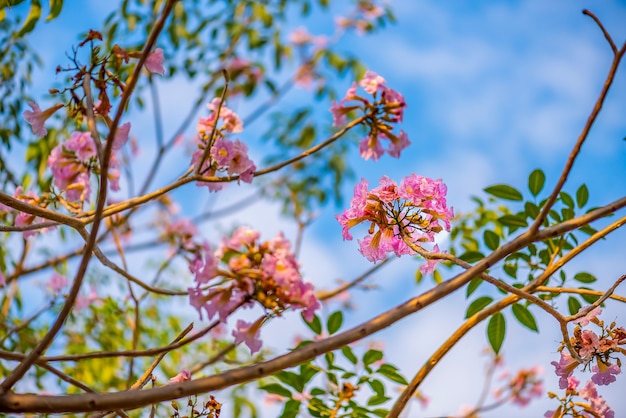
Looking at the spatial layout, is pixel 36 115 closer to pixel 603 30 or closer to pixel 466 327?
pixel 466 327

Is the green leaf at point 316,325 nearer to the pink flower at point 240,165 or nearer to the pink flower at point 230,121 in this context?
the pink flower at point 240,165

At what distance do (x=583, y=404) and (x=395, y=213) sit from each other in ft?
2.56

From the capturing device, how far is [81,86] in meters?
1.86

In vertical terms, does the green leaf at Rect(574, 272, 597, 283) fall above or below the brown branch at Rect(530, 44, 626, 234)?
above

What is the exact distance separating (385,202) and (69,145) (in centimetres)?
110

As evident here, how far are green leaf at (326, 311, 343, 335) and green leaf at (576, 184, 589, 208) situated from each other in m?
0.83

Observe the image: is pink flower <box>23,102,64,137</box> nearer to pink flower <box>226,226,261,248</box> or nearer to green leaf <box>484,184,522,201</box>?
pink flower <box>226,226,261,248</box>

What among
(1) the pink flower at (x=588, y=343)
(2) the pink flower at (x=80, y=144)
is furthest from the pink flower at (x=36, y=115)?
(1) the pink flower at (x=588, y=343)

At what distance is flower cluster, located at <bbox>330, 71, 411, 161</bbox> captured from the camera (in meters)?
2.10

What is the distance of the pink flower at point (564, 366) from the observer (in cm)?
176

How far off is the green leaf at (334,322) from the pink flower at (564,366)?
23.5 inches

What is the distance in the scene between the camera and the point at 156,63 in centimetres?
197

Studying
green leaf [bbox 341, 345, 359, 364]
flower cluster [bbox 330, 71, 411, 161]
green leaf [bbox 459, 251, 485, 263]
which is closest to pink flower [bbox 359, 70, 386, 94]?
Answer: flower cluster [bbox 330, 71, 411, 161]

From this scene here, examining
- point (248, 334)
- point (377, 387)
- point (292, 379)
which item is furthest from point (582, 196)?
point (248, 334)
